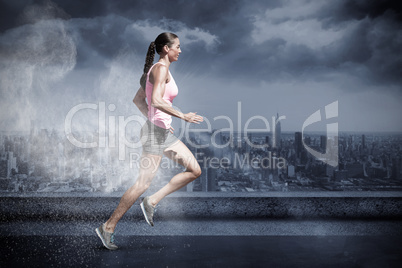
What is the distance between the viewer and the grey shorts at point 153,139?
294 cm

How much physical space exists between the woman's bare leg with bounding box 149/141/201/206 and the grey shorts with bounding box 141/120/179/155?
88mm

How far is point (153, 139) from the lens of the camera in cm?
293

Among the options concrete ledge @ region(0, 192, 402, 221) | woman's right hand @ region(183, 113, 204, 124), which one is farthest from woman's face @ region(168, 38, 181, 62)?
concrete ledge @ region(0, 192, 402, 221)

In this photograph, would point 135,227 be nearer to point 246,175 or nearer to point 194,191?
point 194,191

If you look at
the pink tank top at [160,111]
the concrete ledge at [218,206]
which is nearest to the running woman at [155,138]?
the pink tank top at [160,111]

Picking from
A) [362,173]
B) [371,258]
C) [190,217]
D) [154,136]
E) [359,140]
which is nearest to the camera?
[371,258]

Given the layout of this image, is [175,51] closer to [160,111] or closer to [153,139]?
[160,111]

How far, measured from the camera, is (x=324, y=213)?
3904mm

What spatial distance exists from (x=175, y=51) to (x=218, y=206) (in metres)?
1.93

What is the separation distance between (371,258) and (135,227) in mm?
2340

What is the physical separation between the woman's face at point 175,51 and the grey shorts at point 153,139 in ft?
2.11

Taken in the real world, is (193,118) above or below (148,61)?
below

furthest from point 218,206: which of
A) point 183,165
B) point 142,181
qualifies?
→ point 142,181

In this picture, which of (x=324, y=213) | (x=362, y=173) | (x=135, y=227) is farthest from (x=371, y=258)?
(x=362, y=173)
